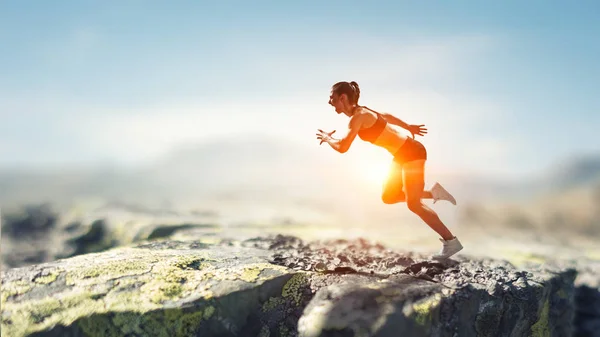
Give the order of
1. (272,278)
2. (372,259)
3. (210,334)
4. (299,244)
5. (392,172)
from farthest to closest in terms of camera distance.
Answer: (299,244) < (372,259) < (392,172) < (272,278) < (210,334)

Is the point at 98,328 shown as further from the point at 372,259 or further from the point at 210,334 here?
the point at 372,259

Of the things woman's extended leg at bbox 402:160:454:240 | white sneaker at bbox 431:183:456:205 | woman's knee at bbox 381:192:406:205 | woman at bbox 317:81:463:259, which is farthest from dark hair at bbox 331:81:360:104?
white sneaker at bbox 431:183:456:205

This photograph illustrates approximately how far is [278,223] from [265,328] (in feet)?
30.2

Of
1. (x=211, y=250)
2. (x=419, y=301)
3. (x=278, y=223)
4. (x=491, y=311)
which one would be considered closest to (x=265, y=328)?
(x=419, y=301)

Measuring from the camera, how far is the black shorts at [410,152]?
6.75 meters

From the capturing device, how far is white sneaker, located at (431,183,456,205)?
6.98 meters

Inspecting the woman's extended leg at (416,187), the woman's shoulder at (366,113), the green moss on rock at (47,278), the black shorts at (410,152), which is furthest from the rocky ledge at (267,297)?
the woman's shoulder at (366,113)

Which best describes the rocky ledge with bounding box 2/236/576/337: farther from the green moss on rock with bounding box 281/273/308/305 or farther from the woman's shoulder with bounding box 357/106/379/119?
the woman's shoulder with bounding box 357/106/379/119

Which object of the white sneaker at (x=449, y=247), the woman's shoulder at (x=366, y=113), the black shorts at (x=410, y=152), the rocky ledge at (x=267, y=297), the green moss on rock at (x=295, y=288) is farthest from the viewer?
the white sneaker at (x=449, y=247)

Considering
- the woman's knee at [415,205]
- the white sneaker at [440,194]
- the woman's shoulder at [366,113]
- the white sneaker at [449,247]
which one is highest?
the woman's shoulder at [366,113]

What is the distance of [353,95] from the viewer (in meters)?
6.56

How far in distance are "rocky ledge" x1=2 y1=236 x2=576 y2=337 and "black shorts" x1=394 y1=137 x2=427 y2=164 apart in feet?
4.57

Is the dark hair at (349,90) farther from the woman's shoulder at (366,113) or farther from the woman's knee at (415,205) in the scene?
the woman's knee at (415,205)

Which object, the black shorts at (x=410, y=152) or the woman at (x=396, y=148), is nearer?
the woman at (x=396, y=148)
